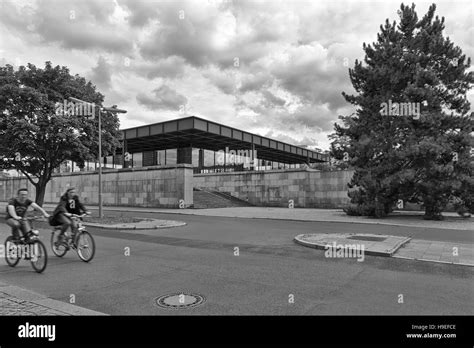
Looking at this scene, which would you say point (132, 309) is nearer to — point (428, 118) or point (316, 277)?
point (316, 277)

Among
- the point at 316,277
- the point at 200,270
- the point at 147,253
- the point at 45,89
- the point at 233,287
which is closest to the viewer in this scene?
the point at 233,287

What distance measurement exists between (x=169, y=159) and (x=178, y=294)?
50.7m

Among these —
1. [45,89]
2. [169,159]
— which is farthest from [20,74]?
[169,159]

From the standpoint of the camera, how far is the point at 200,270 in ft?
24.2

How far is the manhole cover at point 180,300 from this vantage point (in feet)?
16.6

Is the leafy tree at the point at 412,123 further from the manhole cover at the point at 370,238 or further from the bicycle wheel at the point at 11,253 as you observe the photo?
the bicycle wheel at the point at 11,253

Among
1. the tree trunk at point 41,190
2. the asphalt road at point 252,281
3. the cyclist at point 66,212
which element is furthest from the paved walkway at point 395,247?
the tree trunk at point 41,190

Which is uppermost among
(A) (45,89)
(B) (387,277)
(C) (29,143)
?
(A) (45,89)

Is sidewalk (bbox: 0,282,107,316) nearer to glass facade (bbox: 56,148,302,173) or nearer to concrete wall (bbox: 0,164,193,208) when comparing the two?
concrete wall (bbox: 0,164,193,208)

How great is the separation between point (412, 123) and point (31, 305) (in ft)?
62.4

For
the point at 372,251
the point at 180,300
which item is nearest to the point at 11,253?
the point at 180,300

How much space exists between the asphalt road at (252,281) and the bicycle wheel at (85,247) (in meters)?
0.17

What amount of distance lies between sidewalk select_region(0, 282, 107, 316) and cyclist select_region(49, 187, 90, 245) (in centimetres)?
289

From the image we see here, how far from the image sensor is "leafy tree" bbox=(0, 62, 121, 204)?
20141 millimetres
